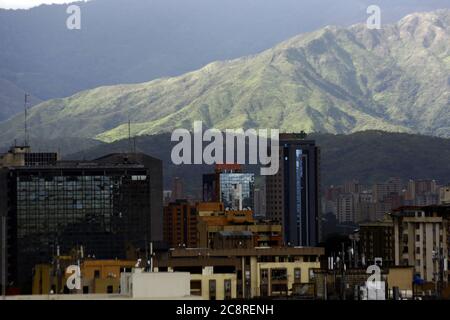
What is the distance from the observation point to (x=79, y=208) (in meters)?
98.1

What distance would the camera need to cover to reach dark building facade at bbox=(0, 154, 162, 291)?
9212 centimetres

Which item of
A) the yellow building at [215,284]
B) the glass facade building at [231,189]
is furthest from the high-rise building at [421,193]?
the yellow building at [215,284]

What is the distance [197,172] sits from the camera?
184500 millimetres

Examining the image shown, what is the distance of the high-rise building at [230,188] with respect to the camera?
127094 mm

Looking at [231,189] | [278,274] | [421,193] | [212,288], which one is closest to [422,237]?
[278,274]

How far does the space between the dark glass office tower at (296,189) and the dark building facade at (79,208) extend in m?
19.6

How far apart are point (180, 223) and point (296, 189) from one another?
94.7 feet

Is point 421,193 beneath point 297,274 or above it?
above

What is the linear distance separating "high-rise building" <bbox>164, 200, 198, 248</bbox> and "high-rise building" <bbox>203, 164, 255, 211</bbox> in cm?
1460

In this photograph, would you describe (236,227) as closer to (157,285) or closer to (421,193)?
(157,285)

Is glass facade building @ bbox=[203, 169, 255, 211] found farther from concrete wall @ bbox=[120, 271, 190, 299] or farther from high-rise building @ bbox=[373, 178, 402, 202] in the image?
concrete wall @ bbox=[120, 271, 190, 299]

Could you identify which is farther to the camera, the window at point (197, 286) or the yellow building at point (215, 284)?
the yellow building at point (215, 284)

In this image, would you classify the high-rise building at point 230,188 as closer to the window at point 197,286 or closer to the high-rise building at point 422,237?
the high-rise building at point 422,237

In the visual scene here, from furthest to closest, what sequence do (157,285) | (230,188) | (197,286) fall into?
(230,188) → (197,286) → (157,285)
